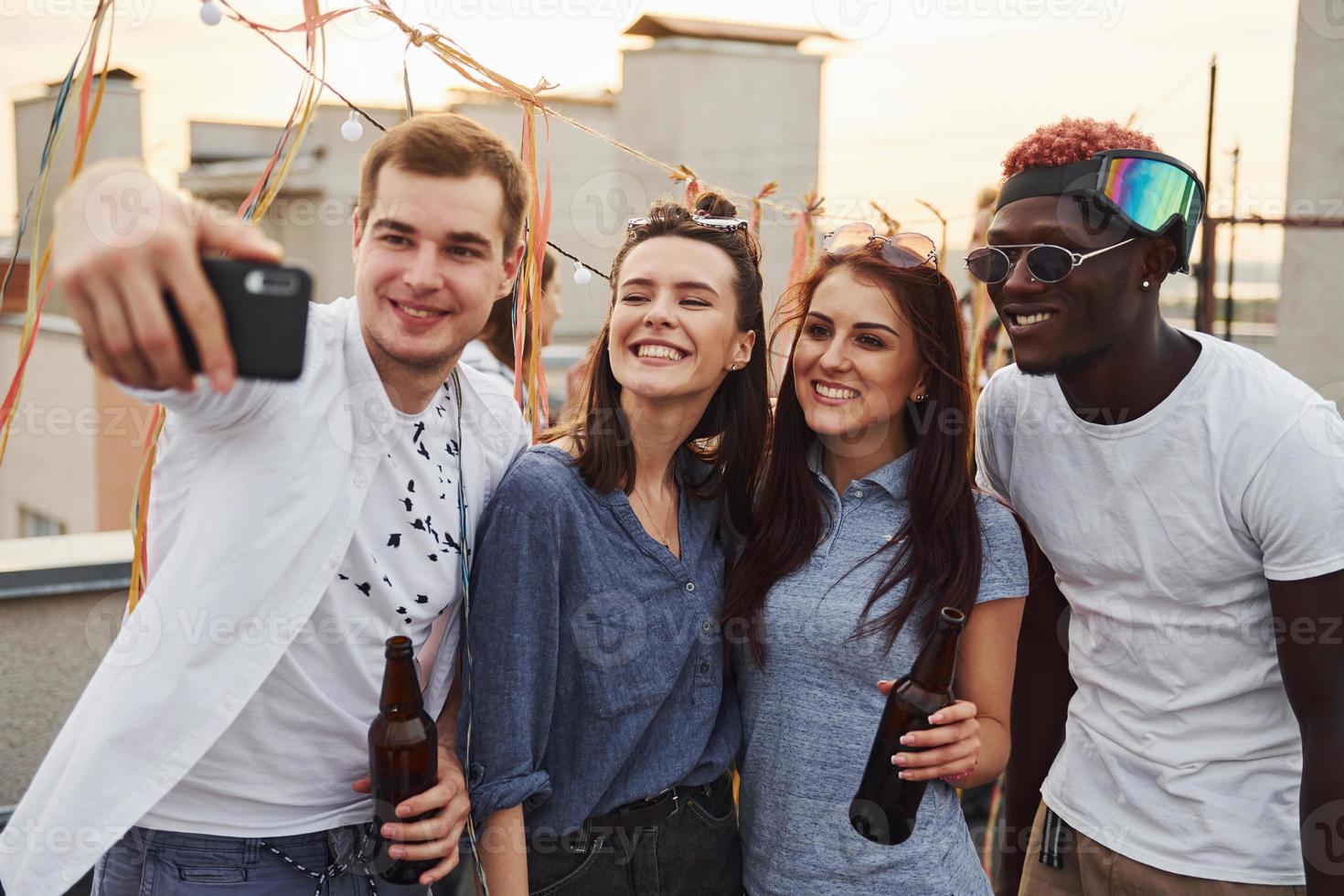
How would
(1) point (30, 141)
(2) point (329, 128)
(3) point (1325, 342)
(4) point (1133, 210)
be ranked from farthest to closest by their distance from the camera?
(2) point (329, 128) → (1) point (30, 141) → (3) point (1325, 342) → (4) point (1133, 210)

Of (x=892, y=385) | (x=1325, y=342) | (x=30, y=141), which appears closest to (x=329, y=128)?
(x=30, y=141)

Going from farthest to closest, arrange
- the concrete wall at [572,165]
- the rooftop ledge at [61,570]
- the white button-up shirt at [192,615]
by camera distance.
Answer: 1. the concrete wall at [572,165]
2. the rooftop ledge at [61,570]
3. the white button-up shirt at [192,615]

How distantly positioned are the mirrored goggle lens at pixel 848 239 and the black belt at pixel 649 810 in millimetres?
1152

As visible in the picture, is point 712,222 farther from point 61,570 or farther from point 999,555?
point 61,570

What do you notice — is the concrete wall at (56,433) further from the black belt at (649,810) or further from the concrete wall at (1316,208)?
the concrete wall at (1316,208)

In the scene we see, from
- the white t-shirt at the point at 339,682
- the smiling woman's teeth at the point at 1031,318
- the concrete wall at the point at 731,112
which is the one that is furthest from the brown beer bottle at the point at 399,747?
the concrete wall at the point at 731,112

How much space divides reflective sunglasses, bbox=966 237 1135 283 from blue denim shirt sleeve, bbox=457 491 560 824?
1.01m

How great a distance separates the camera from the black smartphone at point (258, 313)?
100cm

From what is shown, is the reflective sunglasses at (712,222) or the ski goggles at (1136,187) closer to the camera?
the ski goggles at (1136,187)

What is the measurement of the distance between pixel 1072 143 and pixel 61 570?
Answer: 9.78 feet

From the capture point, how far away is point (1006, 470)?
2279 millimetres

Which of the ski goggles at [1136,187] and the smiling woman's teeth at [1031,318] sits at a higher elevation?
the ski goggles at [1136,187]

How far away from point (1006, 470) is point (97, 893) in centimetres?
194

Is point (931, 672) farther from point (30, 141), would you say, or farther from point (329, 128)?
point (329, 128)
